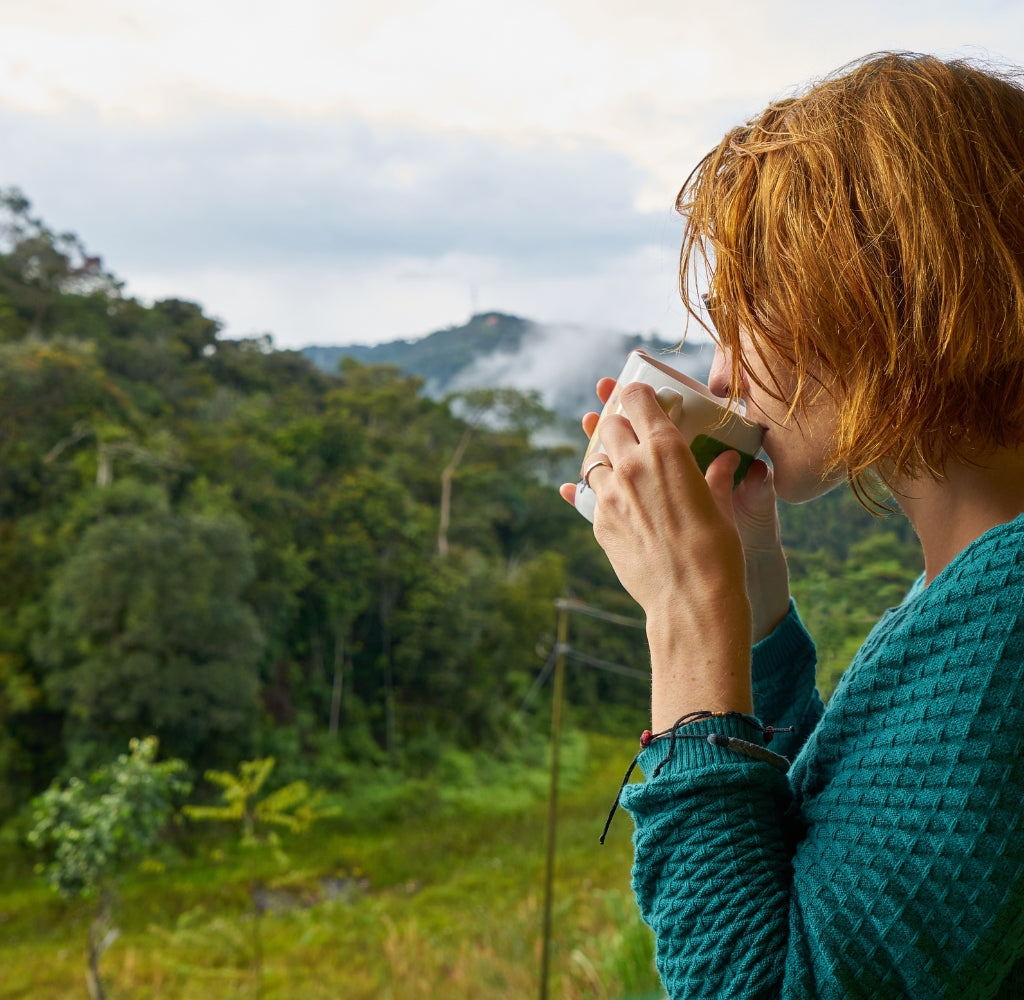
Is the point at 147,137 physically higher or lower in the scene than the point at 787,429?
higher

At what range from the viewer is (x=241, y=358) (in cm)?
962

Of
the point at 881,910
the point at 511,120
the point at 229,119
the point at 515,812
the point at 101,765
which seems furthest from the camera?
the point at 229,119

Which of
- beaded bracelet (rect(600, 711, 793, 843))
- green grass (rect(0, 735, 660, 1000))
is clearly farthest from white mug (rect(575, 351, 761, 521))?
green grass (rect(0, 735, 660, 1000))

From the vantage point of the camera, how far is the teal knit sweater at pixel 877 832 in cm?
29

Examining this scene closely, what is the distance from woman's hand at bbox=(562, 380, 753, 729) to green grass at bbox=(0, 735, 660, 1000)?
2.39 m

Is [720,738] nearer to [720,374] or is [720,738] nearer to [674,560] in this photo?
[674,560]

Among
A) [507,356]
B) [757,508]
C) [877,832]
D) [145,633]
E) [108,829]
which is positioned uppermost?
[507,356]

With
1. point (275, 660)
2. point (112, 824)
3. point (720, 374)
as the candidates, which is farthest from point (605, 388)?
point (275, 660)

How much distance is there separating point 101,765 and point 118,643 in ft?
2.75

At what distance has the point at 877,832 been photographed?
30 cm

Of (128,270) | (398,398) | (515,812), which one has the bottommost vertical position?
(515,812)

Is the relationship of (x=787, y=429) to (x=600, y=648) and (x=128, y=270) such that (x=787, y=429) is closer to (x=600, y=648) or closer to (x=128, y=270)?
(x=600, y=648)

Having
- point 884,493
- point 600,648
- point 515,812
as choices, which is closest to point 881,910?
point 884,493

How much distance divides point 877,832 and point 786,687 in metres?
0.23
